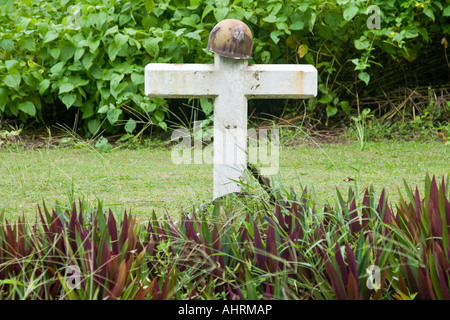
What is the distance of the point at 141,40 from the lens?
21.9 ft

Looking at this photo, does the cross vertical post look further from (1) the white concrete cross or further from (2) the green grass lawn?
(2) the green grass lawn

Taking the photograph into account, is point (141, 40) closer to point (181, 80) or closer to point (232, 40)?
point (181, 80)

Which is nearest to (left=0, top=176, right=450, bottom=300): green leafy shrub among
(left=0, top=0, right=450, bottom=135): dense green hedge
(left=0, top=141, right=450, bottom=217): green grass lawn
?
(left=0, top=141, right=450, bottom=217): green grass lawn

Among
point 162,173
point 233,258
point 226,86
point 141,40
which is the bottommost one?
point 233,258

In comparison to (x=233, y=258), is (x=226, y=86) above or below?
above

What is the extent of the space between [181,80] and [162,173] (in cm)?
192

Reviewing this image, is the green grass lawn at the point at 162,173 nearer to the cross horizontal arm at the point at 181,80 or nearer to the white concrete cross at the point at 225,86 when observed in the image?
the white concrete cross at the point at 225,86

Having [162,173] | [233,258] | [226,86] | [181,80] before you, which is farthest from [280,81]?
[162,173]

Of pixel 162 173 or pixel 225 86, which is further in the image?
pixel 162 173

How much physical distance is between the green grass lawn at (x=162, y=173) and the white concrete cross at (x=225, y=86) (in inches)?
19.1

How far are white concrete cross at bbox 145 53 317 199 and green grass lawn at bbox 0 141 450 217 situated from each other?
48 centimetres

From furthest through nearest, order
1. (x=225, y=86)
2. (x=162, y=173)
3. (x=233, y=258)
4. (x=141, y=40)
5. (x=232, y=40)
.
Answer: (x=141, y=40), (x=162, y=173), (x=225, y=86), (x=232, y=40), (x=233, y=258)

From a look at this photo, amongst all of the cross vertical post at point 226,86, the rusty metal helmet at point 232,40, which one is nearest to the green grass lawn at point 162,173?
the cross vertical post at point 226,86

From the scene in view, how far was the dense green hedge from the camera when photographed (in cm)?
663
